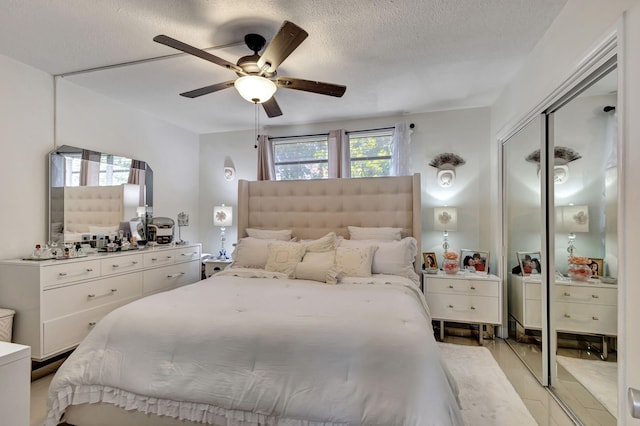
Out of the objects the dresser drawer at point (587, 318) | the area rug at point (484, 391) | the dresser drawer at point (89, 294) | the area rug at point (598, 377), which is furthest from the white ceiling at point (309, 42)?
the area rug at point (484, 391)

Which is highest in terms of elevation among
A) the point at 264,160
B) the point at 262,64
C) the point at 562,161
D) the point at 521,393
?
the point at 262,64

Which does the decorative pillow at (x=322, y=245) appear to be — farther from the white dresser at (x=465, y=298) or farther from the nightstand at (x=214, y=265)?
the nightstand at (x=214, y=265)

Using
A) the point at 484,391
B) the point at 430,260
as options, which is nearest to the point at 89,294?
the point at 484,391

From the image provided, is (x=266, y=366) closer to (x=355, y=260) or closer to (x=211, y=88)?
(x=355, y=260)

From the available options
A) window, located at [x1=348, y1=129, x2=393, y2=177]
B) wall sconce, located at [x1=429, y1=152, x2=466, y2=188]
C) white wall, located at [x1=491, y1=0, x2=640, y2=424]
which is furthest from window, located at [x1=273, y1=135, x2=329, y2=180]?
white wall, located at [x1=491, y1=0, x2=640, y2=424]

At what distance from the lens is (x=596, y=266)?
1782 mm

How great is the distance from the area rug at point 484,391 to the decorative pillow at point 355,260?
44.7 inches

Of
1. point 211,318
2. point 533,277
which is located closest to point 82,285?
point 211,318

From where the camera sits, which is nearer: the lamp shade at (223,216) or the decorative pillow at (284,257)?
the decorative pillow at (284,257)

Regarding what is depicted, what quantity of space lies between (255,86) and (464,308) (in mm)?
3018

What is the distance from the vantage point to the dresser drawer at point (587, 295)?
5.22 ft

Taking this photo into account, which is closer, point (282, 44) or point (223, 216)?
point (282, 44)

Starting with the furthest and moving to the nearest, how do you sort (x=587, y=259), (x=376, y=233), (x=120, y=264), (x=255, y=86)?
(x=376, y=233), (x=120, y=264), (x=255, y=86), (x=587, y=259)

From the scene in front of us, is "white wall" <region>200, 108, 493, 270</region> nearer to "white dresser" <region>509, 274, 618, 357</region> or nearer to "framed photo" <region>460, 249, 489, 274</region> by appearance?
"framed photo" <region>460, 249, 489, 274</region>
